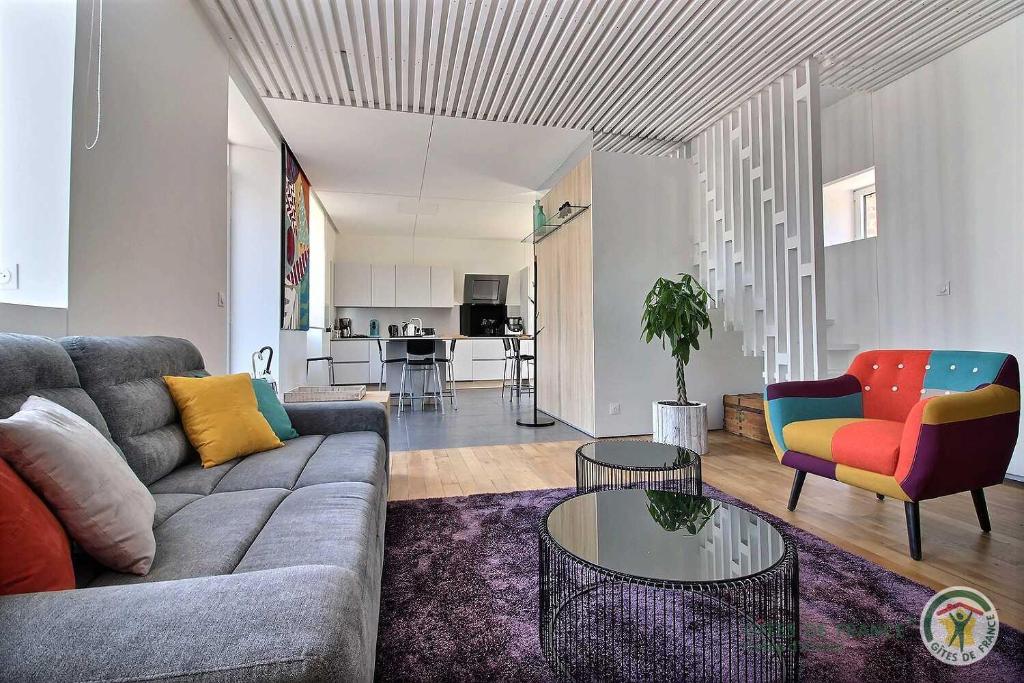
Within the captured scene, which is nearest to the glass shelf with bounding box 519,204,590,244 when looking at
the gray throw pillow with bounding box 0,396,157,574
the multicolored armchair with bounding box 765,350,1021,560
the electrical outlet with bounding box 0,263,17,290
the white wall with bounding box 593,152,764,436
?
the white wall with bounding box 593,152,764,436

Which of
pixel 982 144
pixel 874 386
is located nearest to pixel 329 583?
pixel 874 386

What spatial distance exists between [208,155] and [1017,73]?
528 cm

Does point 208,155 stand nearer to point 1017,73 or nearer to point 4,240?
point 4,240

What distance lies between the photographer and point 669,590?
1301mm

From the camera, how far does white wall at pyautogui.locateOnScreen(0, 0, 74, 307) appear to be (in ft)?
5.76

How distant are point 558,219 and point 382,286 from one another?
4.78m

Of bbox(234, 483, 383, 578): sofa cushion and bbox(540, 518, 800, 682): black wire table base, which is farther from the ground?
bbox(234, 483, 383, 578): sofa cushion

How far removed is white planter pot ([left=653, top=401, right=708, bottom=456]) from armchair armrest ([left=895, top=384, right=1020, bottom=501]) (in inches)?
69.0

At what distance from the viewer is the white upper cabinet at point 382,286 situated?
8.91m

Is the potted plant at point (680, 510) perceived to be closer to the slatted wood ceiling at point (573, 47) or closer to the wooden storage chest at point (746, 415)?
the wooden storage chest at point (746, 415)

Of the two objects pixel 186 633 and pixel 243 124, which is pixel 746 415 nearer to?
pixel 186 633

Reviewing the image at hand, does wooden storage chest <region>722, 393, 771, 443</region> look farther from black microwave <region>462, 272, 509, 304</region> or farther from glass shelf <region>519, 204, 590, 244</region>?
black microwave <region>462, 272, 509, 304</region>

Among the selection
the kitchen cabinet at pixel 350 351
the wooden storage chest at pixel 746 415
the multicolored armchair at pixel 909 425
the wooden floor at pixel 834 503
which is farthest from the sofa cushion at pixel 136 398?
the kitchen cabinet at pixel 350 351

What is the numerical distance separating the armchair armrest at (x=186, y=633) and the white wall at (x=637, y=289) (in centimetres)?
381
